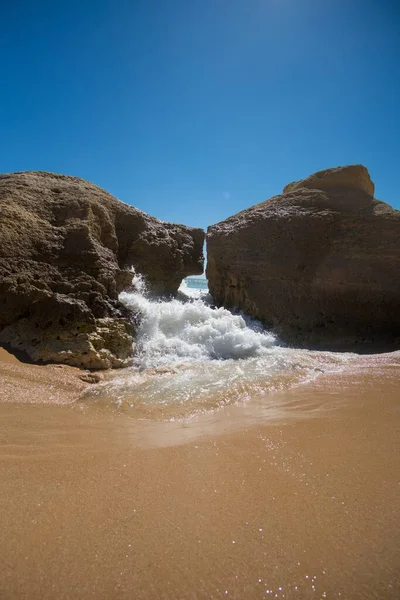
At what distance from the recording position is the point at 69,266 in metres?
5.80

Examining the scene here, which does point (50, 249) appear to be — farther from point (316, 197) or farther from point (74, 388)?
point (316, 197)

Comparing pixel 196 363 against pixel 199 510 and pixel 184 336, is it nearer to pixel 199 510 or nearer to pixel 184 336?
pixel 184 336

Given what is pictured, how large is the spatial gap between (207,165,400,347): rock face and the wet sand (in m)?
5.38

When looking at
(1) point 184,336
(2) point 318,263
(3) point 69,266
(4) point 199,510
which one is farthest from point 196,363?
(2) point 318,263

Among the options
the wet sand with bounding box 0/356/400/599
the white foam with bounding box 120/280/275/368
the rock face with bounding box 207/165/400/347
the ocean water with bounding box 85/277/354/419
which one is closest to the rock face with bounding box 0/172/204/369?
the white foam with bounding box 120/280/275/368

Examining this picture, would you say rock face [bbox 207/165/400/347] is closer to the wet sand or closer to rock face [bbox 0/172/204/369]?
rock face [bbox 0/172/204/369]

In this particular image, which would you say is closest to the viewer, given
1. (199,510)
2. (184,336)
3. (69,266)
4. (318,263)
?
(199,510)

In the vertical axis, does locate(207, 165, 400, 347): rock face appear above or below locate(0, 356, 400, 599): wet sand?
above

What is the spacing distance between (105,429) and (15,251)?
3.97 meters

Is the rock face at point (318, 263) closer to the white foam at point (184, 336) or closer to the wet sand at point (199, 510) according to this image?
the white foam at point (184, 336)

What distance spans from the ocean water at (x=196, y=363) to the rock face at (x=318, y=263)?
0.96 metres

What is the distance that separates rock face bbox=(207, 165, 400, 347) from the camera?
7695 millimetres

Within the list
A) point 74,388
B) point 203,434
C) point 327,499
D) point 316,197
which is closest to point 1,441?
A: point 203,434

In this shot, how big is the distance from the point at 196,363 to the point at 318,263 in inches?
183
